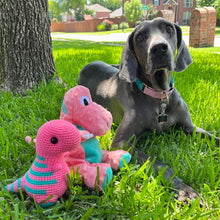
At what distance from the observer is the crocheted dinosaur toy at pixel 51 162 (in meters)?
1.40

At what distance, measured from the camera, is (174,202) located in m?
1.65

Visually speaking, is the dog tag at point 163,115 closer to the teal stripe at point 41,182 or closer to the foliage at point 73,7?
the teal stripe at point 41,182

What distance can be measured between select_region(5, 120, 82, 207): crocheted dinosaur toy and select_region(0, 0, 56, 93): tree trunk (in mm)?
2498

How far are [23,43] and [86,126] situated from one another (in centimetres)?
244

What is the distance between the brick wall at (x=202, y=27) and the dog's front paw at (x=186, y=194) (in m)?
10.5

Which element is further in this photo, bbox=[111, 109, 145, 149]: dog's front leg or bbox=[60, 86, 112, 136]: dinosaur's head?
bbox=[111, 109, 145, 149]: dog's front leg

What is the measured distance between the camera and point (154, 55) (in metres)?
2.17

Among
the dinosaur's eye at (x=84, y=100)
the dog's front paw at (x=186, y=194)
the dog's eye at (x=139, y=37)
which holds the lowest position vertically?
the dog's front paw at (x=186, y=194)

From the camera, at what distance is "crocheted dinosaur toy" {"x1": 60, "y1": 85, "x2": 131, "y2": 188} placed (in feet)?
5.38

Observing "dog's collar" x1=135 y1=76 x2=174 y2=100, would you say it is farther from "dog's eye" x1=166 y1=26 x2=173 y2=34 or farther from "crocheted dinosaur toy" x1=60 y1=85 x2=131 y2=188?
"crocheted dinosaur toy" x1=60 y1=85 x2=131 y2=188

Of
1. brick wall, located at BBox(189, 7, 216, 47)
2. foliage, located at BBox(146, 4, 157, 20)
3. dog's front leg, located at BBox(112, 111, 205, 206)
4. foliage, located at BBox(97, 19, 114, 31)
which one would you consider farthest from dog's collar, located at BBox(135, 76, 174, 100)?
foliage, located at BBox(97, 19, 114, 31)

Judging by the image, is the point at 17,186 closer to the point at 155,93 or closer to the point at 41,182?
the point at 41,182

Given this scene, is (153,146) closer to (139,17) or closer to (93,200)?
(93,200)

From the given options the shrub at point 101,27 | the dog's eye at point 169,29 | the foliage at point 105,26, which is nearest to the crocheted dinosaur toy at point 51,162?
the dog's eye at point 169,29
